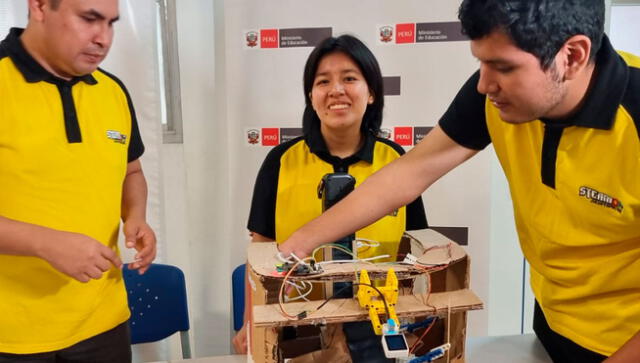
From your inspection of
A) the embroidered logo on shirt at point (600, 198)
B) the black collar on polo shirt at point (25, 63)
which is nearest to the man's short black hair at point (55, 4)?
the black collar on polo shirt at point (25, 63)

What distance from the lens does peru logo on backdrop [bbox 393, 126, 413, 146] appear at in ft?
7.43

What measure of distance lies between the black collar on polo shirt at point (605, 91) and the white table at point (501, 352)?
624mm

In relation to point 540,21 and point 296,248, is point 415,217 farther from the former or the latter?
point 540,21

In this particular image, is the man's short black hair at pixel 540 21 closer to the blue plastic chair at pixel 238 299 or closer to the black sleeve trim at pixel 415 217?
the black sleeve trim at pixel 415 217

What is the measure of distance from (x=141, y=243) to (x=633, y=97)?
1.22 m

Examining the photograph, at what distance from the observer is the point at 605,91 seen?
0.87 metres

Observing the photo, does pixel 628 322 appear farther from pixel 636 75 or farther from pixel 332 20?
pixel 332 20

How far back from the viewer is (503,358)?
46.3 inches

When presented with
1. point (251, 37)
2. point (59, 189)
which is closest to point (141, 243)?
point (59, 189)

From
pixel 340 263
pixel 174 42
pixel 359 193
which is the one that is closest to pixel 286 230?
pixel 359 193

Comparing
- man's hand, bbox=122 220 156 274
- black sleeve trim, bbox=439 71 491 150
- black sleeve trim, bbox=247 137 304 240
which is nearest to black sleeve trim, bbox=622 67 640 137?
black sleeve trim, bbox=439 71 491 150

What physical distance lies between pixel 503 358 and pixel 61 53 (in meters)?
1.36

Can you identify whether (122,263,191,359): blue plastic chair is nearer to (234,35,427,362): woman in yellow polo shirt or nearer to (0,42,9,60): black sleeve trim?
(234,35,427,362): woman in yellow polo shirt

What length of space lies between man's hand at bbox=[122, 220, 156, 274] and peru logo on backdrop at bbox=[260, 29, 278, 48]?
1.20 meters
